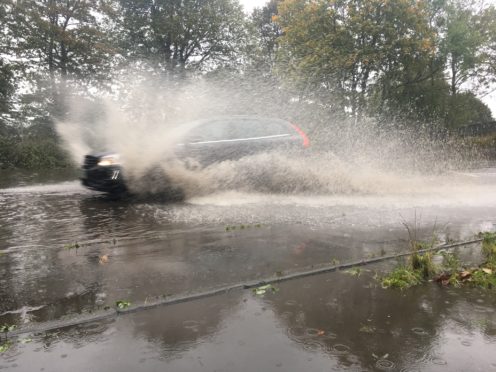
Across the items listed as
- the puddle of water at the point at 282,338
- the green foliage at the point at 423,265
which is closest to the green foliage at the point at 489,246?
the green foliage at the point at 423,265

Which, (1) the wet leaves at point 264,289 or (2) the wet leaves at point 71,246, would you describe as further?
(2) the wet leaves at point 71,246

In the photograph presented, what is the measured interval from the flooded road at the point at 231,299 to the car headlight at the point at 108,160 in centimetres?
153

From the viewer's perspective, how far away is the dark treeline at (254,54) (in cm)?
2106

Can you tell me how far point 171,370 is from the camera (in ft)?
7.32

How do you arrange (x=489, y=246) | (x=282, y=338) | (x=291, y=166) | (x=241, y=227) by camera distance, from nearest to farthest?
(x=282, y=338), (x=489, y=246), (x=241, y=227), (x=291, y=166)

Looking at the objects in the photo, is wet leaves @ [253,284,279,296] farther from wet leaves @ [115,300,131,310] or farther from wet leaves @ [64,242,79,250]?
wet leaves @ [64,242,79,250]

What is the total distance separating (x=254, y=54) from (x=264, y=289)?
2947 cm

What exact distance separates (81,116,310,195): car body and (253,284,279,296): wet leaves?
470 cm

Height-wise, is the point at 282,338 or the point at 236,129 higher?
the point at 236,129

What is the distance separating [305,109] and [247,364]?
20.2 m

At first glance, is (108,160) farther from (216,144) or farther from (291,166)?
(291,166)

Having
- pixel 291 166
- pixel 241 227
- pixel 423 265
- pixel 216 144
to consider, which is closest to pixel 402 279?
pixel 423 265

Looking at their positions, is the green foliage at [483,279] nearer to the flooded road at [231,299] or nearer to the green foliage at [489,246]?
the flooded road at [231,299]

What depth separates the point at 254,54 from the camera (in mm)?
30750
